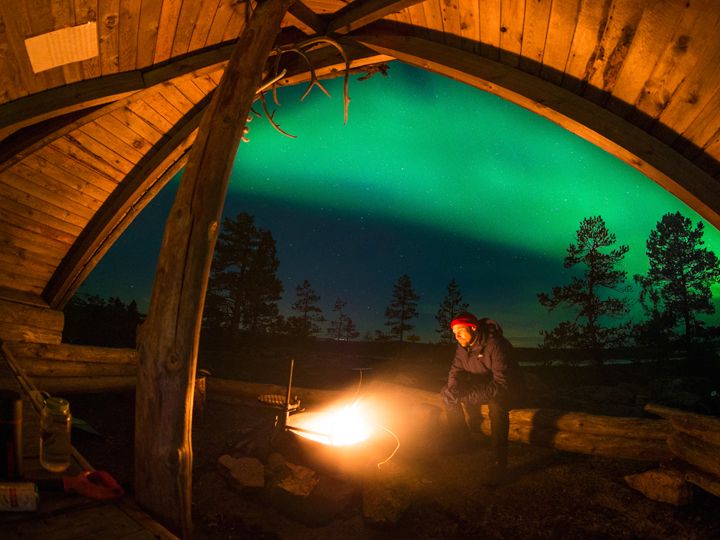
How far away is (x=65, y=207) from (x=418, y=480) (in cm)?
611

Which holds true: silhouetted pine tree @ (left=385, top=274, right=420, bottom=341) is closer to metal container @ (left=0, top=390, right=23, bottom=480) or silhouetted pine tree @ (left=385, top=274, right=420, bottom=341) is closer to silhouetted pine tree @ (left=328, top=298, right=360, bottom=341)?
silhouetted pine tree @ (left=328, top=298, right=360, bottom=341)

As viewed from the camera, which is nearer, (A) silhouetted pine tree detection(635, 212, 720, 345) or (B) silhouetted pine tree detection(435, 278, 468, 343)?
(A) silhouetted pine tree detection(635, 212, 720, 345)

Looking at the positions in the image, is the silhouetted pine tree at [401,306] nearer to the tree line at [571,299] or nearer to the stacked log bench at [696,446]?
the tree line at [571,299]

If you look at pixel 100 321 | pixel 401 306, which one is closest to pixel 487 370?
pixel 100 321

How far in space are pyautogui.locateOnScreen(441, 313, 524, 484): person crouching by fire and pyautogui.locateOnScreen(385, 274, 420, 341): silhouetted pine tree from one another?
4334 centimetres

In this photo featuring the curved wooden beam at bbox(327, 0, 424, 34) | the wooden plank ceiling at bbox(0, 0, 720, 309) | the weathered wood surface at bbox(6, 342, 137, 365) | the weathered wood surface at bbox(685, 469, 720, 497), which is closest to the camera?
the wooden plank ceiling at bbox(0, 0, 720, 309)

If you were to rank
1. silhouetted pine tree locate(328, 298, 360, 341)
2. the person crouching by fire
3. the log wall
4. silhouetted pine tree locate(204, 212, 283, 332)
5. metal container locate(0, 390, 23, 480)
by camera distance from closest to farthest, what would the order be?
metal container locate(0, 390, 23, 480), the person crouching by fire, the log wall, silhouetted pine tree locate(204, 212, 283, 332), silhouetted pine tree locate(328, 298, 360, 341)

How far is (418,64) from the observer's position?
358cm

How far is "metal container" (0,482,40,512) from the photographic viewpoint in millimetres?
1914

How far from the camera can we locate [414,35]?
3596mm

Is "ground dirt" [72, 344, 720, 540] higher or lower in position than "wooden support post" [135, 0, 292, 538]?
lower

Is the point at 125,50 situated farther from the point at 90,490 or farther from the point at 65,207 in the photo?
the point at 90,490

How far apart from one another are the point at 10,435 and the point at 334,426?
3356 mm

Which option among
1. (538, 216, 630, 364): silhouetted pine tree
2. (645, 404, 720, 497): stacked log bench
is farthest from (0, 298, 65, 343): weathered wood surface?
(538, 216, 630, 364): silhouetted pine tree
